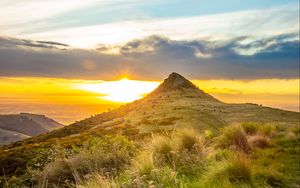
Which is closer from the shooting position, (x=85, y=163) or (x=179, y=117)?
(x=85, y=163)

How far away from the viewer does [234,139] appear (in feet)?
75.0

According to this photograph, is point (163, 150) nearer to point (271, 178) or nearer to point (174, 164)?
point (174, 164)

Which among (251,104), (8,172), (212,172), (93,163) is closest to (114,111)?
(251,104)

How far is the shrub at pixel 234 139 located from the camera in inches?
877

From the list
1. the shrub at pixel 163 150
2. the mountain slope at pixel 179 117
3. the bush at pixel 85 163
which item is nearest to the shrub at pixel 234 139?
the bush at pixel 85 163

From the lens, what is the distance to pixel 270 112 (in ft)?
153

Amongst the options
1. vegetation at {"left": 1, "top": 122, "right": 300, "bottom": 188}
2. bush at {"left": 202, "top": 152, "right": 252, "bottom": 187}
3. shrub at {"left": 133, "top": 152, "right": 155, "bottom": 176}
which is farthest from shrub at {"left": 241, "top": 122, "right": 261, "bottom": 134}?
shrub at {"left": 133, "top": 152, "right": 155, "bottom": 176}

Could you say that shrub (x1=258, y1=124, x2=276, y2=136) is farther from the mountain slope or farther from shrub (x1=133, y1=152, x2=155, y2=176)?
shrub (x1=133, y1=152, x2=155, y2=176)

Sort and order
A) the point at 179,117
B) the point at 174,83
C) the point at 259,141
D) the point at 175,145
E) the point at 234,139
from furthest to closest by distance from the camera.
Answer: the point at 174,83, the point at 179,117, the point at 259,141, the point at 234,139, the point at 175,145

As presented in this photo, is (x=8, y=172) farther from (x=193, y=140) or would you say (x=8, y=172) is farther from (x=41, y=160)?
(x=193, y=140)

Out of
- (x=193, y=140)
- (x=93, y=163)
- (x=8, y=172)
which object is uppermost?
(x=193, y=140)

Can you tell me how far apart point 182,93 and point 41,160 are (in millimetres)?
42477

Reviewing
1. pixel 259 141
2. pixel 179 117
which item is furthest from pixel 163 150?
pixel 179 117

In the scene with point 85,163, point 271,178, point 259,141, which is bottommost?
point 85,163
